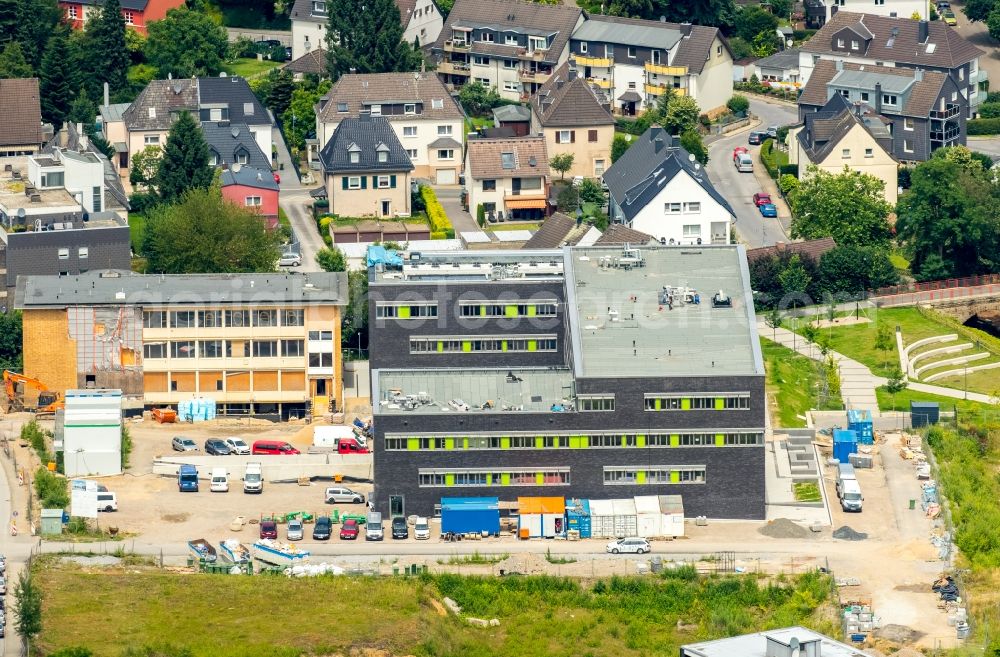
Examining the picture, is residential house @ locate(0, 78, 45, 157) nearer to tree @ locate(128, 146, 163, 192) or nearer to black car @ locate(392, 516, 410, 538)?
tree @ locate(128, 146, 163, 192)

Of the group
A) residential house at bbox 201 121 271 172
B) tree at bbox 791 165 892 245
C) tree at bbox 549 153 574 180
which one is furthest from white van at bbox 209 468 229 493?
tree at bbox 549 153 574 180

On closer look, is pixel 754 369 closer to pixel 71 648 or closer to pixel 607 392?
pixel 607 392

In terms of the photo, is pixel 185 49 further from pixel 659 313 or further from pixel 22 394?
pixel 659 313

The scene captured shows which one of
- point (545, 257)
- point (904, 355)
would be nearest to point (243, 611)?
point (545, 257)

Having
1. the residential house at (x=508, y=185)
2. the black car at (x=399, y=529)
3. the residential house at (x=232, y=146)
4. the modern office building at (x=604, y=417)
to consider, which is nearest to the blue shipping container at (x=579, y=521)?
the modern office building at (x=604, y=417)

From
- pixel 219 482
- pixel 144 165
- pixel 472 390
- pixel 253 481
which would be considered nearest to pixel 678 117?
pixel 144 165

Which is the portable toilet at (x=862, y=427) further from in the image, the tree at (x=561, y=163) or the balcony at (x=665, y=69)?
the balcony at (x=665, y=69)

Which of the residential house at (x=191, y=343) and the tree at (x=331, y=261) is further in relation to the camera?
the tree at (x=331, y=261)
